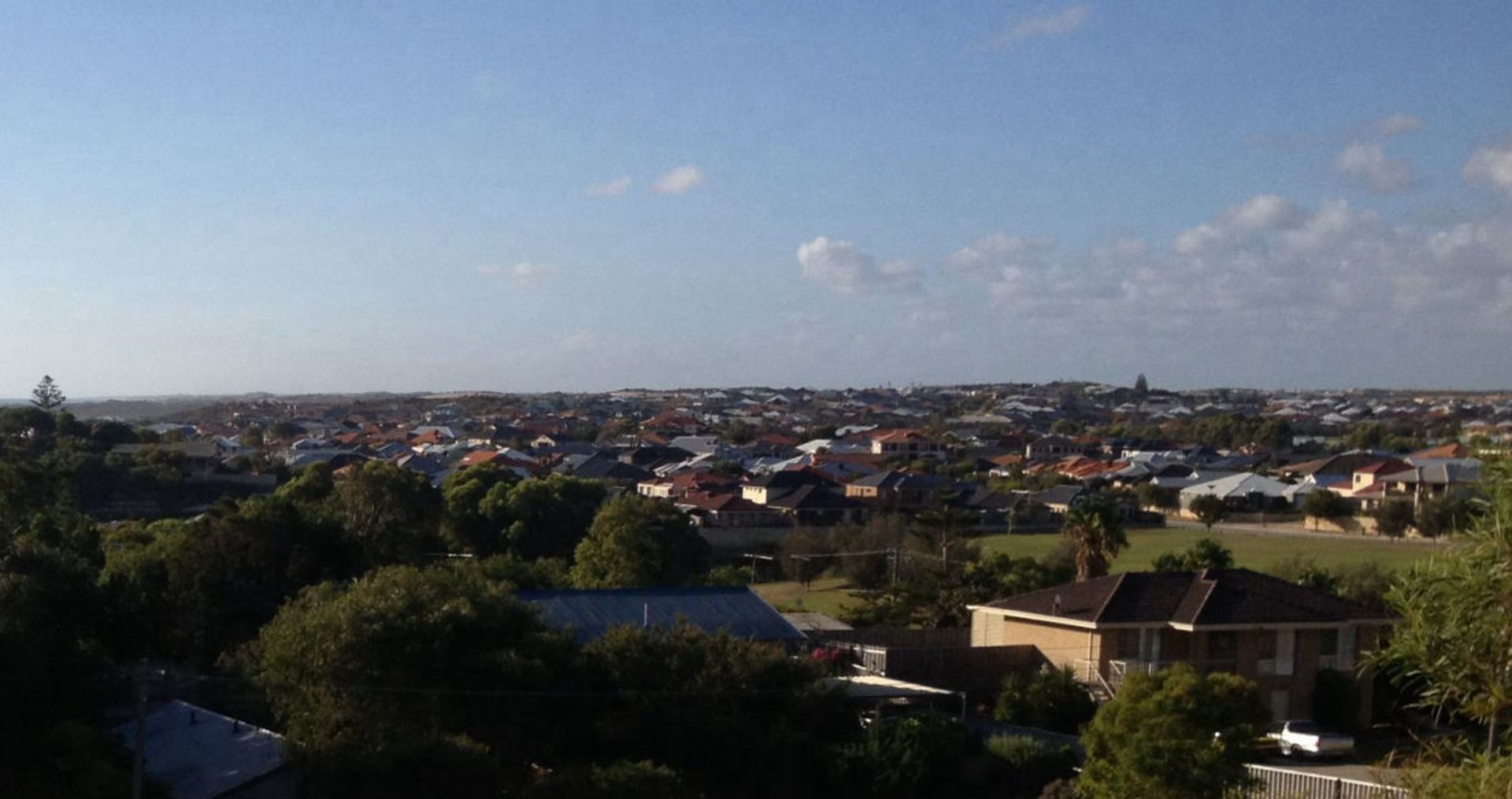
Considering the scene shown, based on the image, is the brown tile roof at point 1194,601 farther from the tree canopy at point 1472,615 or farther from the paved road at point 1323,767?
the tree canopy at point 1472,615

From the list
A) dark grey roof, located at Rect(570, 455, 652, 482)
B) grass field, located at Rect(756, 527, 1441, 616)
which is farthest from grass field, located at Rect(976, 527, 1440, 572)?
dark grey roof, located at Rect(570, 455, 652, 482)

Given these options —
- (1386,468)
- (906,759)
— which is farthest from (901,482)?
(906,759)

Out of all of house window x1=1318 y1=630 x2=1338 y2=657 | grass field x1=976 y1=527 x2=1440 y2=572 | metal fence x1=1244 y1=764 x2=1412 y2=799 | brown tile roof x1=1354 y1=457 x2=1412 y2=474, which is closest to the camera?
metal fence x1=1244 y1=764 x2=1412 y2=799

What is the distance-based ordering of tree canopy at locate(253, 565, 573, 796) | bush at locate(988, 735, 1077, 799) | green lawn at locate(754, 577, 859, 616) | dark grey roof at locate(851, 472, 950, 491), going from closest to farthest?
tree canopy at locate(253, 565, 573, 796) → bush at locate(988, 735, 1077, 799) → green lawn at locate(754, 577, 859, 616) → dark grey roof at locate(851, 472, 950, 491)

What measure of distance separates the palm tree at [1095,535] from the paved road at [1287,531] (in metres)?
21.1

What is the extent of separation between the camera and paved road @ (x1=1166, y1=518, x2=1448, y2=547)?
6080cm

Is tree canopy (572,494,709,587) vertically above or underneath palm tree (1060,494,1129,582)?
underneath

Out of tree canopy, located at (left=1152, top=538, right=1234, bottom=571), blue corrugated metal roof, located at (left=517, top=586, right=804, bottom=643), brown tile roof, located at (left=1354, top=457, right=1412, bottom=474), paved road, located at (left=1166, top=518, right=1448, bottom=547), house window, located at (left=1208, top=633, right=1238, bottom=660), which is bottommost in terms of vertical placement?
paved road, located at (left=1166, top=518, right=1448, bottom=547)

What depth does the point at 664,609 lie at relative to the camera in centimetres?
3072

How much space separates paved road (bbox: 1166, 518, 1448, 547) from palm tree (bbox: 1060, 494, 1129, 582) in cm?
2108

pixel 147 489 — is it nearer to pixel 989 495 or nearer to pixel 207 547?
pixel 989 495

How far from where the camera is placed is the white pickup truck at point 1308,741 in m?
27.8

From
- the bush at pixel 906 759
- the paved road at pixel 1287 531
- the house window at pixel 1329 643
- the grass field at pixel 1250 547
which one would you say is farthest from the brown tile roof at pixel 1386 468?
the bush at pixel 906 759

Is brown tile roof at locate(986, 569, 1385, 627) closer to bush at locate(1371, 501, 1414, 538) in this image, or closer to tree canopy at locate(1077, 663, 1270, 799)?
tree canopy at locate(1077, 663, 1270, 799)
